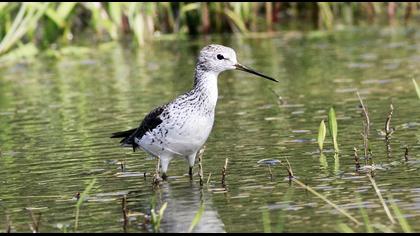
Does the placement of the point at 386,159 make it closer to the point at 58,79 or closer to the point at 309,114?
the point at 309,114

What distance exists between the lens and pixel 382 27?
870 inches

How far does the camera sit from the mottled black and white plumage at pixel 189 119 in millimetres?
9141

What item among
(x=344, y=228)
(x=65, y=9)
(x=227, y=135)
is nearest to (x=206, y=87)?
(x=227, y=135)

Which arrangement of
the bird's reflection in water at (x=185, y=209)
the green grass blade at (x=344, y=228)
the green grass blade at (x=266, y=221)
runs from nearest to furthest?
the green grass blade at (x=344, y=228), the green grass blade at (x=266, y=221), the bird's reflection in water at (x=185, y=209)

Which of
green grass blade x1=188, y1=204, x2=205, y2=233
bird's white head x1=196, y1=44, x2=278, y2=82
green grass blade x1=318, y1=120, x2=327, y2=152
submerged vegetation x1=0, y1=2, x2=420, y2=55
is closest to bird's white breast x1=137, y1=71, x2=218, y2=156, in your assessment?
bird's white head x1=196, y1=44, x2=278, y2=82

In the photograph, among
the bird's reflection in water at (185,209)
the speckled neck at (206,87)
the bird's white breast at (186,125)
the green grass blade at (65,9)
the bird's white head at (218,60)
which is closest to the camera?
the bird's reflection in water at (185,209)

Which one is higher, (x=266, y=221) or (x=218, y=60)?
(x=218, y=60)

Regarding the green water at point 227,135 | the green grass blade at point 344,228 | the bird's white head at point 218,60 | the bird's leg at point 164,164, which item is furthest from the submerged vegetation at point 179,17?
the green grass blade at point 344,228

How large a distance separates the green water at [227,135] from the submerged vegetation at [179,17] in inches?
29.4

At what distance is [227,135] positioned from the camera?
11594 millimetres

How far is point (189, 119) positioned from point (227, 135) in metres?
2.49

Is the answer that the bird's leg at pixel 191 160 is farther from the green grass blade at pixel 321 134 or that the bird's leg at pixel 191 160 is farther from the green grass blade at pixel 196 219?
the green grass blade at pixel 196 219

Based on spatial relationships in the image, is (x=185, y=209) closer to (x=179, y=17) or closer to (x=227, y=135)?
(x=227, y=135)

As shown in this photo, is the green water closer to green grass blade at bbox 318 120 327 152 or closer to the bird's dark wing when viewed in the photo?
green grass blade at bbox 318 120 327 152
